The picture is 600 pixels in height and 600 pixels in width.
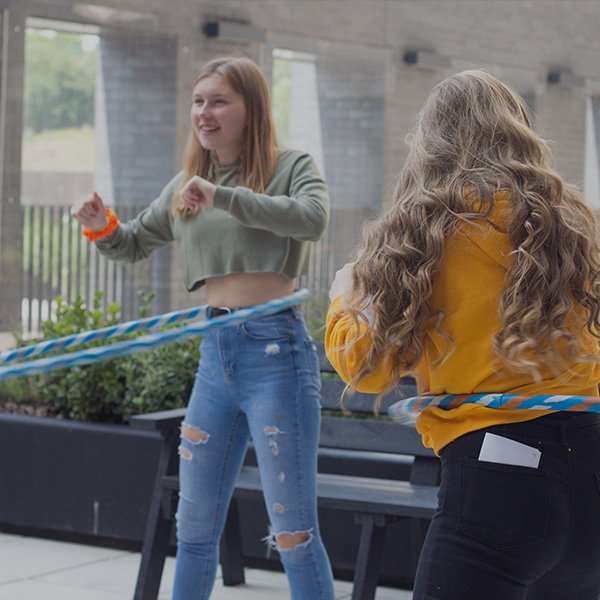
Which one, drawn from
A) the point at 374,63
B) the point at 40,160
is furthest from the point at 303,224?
the point at 40,160

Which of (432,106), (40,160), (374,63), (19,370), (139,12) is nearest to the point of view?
(432,106)

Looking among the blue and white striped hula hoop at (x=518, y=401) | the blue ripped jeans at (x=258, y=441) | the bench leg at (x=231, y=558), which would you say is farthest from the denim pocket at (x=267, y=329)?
the bench leg at (x=231, y=558)

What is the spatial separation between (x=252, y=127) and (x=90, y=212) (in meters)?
0.64

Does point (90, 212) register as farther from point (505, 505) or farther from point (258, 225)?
point (505, 505)

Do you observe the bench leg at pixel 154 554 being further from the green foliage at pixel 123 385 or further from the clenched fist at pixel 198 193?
the clenched fist at pixel 198 193

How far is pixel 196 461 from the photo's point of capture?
4.07 metres

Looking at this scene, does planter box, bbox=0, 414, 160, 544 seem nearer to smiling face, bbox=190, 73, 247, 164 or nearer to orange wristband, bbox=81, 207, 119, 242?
orange wristband, bbox=81, 207, 119, 242

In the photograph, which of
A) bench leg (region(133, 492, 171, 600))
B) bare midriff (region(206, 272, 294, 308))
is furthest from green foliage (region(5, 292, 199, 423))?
bare midriff (region(206, 272, 294, 308))

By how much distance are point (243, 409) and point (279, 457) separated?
0.66 ft

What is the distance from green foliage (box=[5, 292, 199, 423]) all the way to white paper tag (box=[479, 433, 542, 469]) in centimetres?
377

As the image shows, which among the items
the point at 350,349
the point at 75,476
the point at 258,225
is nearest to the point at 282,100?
the point at 75,476

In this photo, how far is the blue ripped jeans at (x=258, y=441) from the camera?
395cm

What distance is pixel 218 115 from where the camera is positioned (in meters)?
4.19

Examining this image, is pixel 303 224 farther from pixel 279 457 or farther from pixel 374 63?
pixel 374 63
